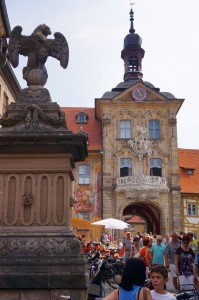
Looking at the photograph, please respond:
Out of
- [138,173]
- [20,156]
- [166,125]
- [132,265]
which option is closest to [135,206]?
[138,173]

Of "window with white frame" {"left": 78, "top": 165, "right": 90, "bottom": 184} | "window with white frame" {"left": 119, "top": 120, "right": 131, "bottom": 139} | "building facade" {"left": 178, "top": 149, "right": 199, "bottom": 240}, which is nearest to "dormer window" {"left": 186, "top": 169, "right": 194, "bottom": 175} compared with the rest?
"building facade" {"left": 178, "top": 149, "right": 199, "bottom": 240}

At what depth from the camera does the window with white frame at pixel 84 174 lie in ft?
108

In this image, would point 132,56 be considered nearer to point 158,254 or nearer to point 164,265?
point 158,254


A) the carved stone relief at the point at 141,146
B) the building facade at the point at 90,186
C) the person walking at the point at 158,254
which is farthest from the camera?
the carved stone relief at the point at 141,146

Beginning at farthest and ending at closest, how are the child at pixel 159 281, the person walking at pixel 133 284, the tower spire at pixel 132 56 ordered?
the tower spire at pixel 132 56
the child at pixel 159 281
the person walking at pixel 133 284

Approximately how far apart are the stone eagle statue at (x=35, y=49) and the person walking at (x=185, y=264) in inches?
172

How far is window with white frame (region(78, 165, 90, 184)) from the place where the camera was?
33.0 metres

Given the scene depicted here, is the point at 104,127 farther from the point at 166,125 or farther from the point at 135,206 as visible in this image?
the point at 135,206

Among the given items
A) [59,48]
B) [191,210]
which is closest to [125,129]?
[191,210]

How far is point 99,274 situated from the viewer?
8445 millimetres

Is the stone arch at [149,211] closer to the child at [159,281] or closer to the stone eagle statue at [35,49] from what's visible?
the stone eagle statue at [35,49]

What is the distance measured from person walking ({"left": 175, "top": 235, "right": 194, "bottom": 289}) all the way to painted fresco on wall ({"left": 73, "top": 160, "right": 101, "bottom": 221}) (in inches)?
929

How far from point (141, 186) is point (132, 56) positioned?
1468 centimetres

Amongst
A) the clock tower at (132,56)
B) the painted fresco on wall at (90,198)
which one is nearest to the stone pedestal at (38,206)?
the painted fresco on wall at (90,198)
